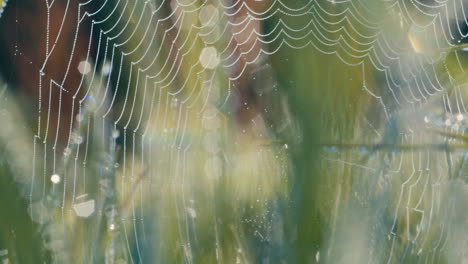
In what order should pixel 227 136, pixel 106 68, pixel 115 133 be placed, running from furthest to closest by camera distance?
1. pixel 106 68
2. pixel 115 133
3. pixel 227 136

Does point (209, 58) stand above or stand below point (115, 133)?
above

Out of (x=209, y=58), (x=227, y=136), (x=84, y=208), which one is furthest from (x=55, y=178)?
(x=209, y=58)

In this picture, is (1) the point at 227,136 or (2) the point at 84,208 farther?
(1) the point at 227,136

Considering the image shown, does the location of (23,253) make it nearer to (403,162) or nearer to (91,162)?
(91,162)

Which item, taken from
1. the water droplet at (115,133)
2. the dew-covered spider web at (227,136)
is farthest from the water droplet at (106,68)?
the water droplet at (115,133)

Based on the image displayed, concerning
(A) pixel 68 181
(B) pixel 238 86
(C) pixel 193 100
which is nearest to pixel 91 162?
(A) pixel 68 181

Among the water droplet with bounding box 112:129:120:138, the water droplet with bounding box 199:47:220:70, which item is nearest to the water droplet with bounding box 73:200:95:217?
the water droplet with bounding box 112:129:120:138

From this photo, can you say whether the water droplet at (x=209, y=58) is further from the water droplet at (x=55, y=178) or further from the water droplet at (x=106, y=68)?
the water droplet at (x=55, y=178)

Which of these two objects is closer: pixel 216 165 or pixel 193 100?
pixel 216 165

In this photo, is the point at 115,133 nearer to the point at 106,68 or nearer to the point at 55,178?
the point at 106,68
